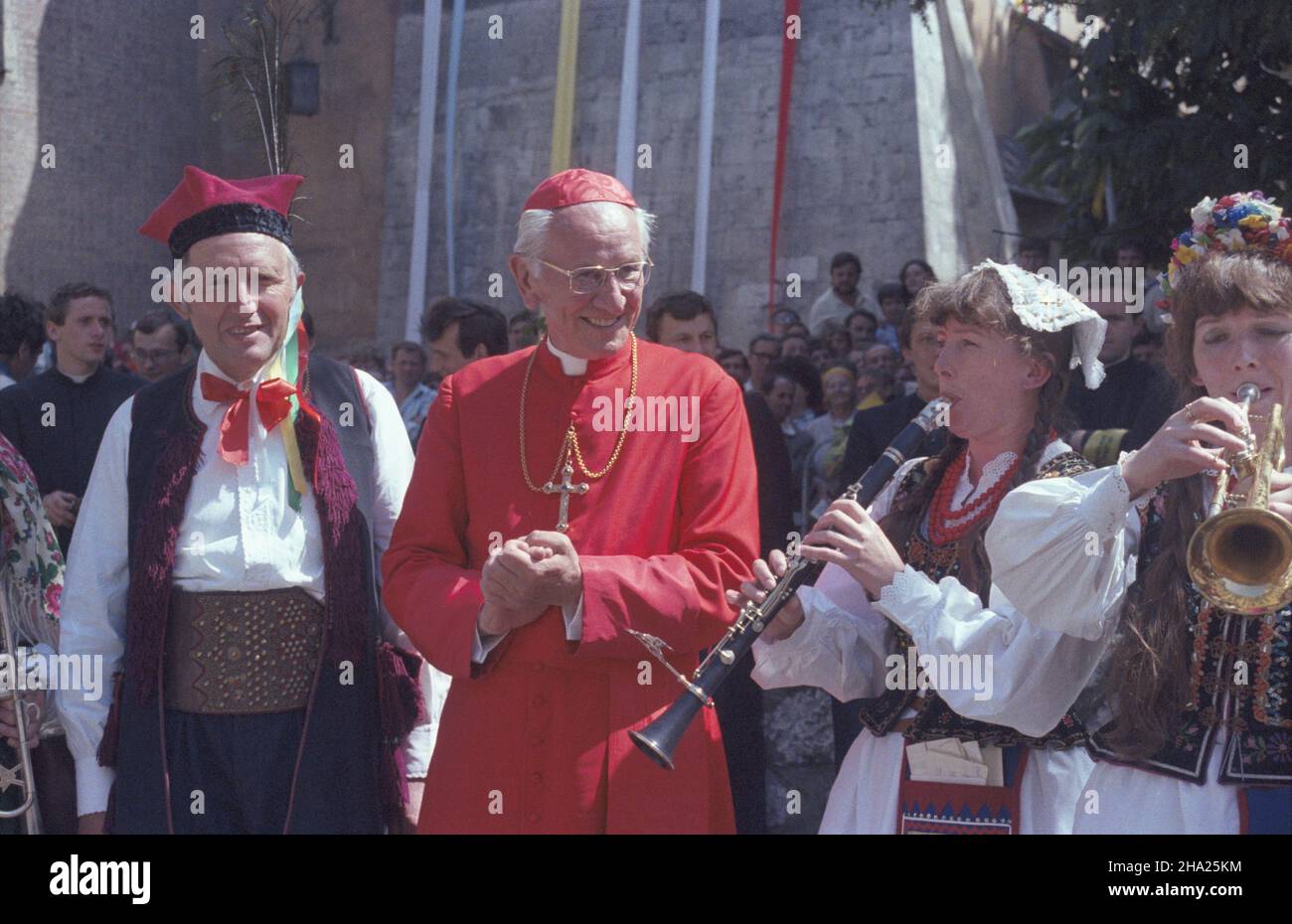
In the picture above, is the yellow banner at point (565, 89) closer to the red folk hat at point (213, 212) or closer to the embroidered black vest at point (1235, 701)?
the red folk hat at point (213, 212)

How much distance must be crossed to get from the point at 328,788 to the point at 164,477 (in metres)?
0.79

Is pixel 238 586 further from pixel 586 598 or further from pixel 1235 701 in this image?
pixel 1235 701

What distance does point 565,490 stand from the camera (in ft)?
11.6

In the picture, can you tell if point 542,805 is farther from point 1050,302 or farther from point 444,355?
point 444,355

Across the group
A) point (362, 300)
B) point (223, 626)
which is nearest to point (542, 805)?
point (223, 626)

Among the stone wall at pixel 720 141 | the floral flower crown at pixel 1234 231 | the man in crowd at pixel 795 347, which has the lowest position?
the floral flower crown at pixel 1234 231

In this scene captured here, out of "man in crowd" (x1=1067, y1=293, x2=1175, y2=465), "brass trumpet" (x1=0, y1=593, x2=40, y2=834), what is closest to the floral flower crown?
"man in crowd" (x1=1067, y1=293, x2=1175, y2=465)

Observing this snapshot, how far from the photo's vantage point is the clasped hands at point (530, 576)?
3.22 metres

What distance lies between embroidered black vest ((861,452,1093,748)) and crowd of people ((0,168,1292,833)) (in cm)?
1

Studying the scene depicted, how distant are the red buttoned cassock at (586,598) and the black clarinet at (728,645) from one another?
9 cm

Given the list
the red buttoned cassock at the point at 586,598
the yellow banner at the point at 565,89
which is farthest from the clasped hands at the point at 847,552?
the yellow banner at the point at 565,89

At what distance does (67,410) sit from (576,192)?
3716 millimetres

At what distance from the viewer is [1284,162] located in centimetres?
835

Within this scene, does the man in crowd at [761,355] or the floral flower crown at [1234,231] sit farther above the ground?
the man in crowd at [761,355]
